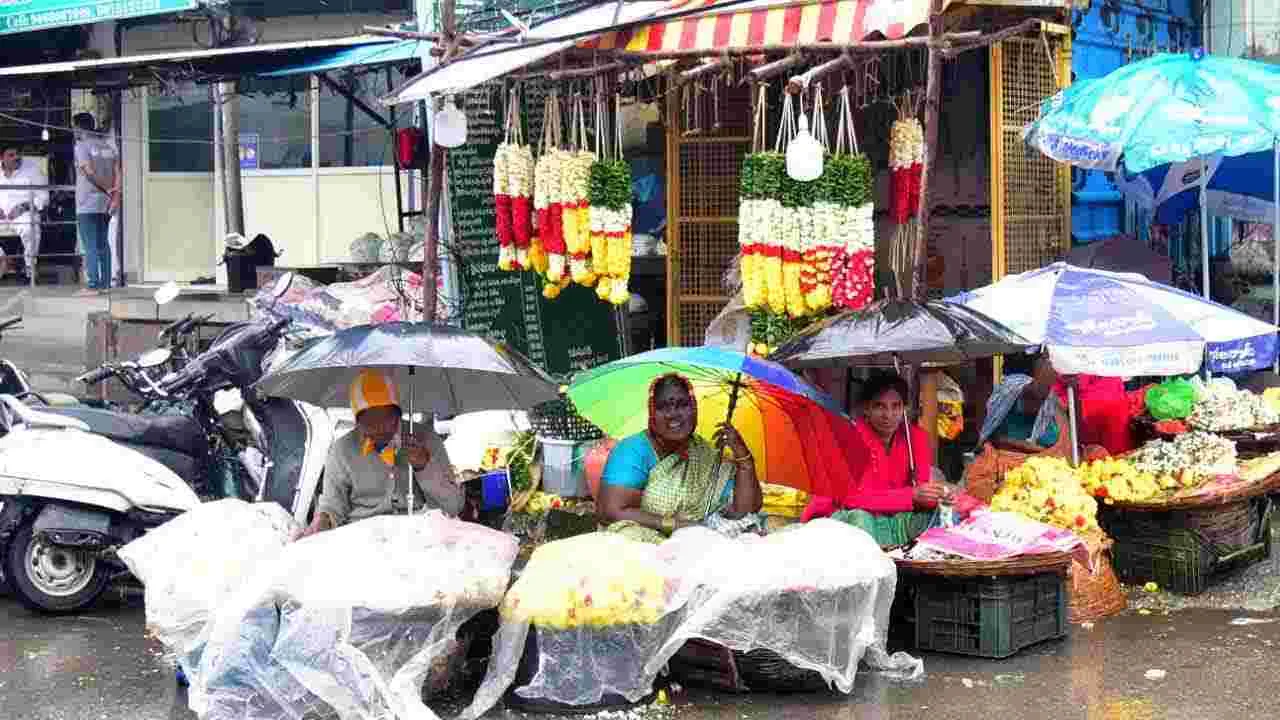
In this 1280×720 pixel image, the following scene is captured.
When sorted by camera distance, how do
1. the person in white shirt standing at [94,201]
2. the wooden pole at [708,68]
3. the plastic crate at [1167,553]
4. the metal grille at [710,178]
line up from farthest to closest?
the person in white shirt standing at [94,201], the metal grille at [710,178], the wooden pole at [708,68], the plastic crate at [1167,553]

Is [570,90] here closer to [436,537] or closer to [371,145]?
[436,537]

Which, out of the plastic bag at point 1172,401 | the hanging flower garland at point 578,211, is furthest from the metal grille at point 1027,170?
the hanging flower garland at point 578,211

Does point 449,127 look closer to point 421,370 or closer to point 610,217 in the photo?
point 610,217

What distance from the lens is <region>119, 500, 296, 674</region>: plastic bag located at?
664 centimetres

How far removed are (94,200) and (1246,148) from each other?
11.2 metres

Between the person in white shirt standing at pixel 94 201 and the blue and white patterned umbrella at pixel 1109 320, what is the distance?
10.3m

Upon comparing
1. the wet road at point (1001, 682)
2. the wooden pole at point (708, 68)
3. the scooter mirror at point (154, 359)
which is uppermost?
the wooden pole at point (708, 68)

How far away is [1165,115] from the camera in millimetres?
8820

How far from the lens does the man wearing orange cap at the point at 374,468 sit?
727 cm

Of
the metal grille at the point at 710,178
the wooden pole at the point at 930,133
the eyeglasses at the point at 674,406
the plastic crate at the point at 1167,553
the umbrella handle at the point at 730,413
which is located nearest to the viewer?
the eyeglasses at the point at 674,406

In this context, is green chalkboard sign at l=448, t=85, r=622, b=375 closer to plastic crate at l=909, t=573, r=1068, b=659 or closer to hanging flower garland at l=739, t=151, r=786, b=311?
hanging flower garland at l=739, t=151, r=786, b=311

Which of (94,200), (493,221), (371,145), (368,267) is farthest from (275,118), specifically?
(493,221)

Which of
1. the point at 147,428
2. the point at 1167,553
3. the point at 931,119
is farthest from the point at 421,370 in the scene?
the point at 1167,553

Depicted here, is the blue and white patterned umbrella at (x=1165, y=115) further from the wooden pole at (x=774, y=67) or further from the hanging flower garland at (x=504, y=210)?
the hanging flower garland at (x=504, y=210)
